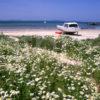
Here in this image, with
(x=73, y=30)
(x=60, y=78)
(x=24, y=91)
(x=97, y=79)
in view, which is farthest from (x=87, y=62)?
(x=73, y=30)

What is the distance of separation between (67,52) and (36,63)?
5469 millimetres

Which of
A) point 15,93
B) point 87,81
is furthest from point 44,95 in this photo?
point 87,81

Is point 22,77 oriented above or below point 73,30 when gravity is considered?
above

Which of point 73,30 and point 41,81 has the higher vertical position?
point 41,81

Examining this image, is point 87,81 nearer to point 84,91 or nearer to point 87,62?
point 84,91

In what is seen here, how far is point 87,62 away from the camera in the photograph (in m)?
13.1

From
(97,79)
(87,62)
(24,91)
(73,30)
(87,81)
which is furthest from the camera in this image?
(73,30)

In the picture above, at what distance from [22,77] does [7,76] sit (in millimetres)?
759

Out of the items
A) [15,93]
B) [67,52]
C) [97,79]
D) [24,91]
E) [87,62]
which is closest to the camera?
[15,93]

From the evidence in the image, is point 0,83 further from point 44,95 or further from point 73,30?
point 73,30

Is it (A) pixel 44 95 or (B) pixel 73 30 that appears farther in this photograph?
(B) pixel 73 30

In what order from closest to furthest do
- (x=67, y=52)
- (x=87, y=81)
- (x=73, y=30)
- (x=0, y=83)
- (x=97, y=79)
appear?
(x=0, y=83) → (x=87, y=81) → (x=97, y=79) → (x=67, y=52) → (x=73, y=30)

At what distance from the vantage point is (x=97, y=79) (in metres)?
11.1

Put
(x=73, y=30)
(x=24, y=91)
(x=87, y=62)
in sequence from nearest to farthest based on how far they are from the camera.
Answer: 1. (x=24, y=91)
2. (x=87, y=62)
3. (x=73, y=30)
